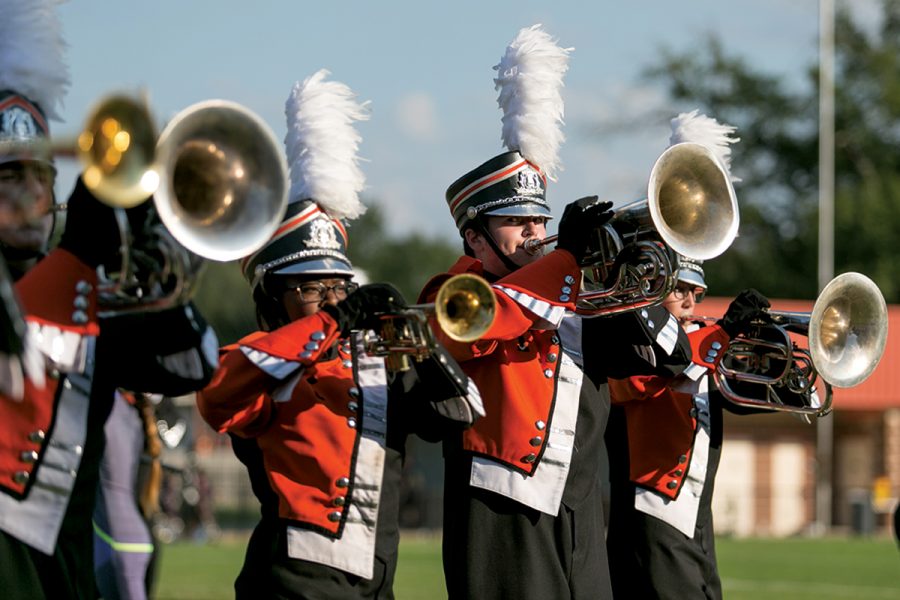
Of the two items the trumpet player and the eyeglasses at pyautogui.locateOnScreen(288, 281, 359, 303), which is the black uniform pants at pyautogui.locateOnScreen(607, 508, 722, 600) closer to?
the trumpet player

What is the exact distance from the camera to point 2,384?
369 cm

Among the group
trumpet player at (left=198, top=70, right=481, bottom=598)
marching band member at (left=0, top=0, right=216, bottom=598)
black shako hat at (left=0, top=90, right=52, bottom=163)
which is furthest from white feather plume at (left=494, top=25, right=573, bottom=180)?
black shako hat at (left=0, top=90, right=52, bottom=163)

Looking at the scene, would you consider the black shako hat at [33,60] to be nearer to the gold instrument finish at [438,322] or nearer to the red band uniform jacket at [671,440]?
the gold instrument finish at [438,322]

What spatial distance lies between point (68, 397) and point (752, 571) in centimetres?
1489

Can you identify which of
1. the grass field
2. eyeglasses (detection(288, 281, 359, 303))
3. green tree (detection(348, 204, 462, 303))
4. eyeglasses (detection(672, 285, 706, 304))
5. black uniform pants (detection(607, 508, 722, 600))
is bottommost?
the grass field

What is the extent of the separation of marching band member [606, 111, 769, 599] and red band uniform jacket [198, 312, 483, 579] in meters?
1.23

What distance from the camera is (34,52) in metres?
4.45

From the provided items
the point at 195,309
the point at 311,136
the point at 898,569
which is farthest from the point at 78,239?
the point at 898,569

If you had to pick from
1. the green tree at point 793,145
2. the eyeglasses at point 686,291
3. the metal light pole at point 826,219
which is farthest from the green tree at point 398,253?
the eyeglasses at point 686,291

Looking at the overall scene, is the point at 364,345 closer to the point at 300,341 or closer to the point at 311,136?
the point at 300,341

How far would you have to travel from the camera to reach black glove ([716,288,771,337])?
655 cm

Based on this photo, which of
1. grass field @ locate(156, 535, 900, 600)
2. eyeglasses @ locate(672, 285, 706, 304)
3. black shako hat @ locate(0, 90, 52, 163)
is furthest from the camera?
grass field @ locate(156, 535, 900, 600)

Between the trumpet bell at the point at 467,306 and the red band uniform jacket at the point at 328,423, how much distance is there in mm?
150

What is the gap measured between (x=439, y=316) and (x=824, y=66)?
37980 mm
